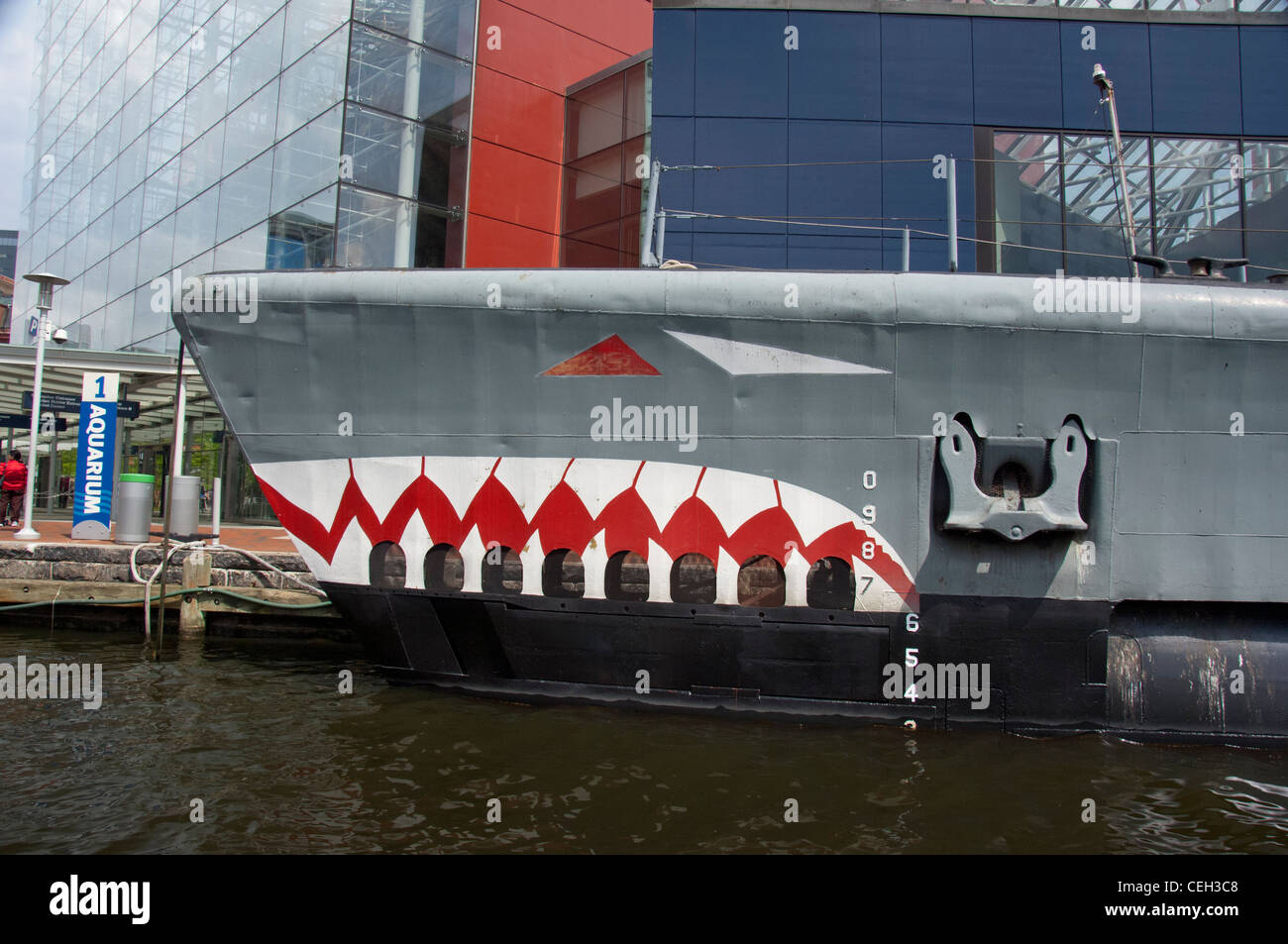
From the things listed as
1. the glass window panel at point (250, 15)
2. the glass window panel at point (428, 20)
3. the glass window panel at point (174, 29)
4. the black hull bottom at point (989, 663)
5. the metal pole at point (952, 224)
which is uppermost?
the glass window panel at point (174, 29)

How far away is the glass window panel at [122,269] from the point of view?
76.9 feet

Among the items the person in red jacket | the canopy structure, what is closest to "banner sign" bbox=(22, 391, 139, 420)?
the canopy structure

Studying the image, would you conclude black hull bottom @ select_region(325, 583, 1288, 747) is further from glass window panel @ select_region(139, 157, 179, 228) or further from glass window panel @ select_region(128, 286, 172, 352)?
glass window panel @ select_region(139, 157, 179, 228)

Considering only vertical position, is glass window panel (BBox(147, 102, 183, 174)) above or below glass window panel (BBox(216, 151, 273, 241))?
above

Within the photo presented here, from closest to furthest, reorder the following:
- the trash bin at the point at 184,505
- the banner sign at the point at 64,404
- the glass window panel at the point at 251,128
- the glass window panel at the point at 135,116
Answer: the trash bin at the point at 184,505 → the banner sign at the point at 64,404 → the glass window panel at the point at 251,128 → the glass window panel at the point at 135,116

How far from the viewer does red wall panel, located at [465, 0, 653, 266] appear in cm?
1906

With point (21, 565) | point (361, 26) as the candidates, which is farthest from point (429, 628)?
point (361, 26)

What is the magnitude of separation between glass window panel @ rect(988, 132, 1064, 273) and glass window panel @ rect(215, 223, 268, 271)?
15191 mm

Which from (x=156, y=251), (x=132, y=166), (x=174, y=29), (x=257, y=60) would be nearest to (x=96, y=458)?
(x=257, y=60)

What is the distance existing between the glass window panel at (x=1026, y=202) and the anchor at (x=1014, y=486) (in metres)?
10.3

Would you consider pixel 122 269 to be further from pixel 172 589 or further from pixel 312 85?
pixel 172 589

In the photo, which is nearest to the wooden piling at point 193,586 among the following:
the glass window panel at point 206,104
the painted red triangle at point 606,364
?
the painted red triangle at point 606,364

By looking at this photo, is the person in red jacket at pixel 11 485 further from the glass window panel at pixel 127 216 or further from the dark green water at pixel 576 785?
the dark green water at pixel 576 785
